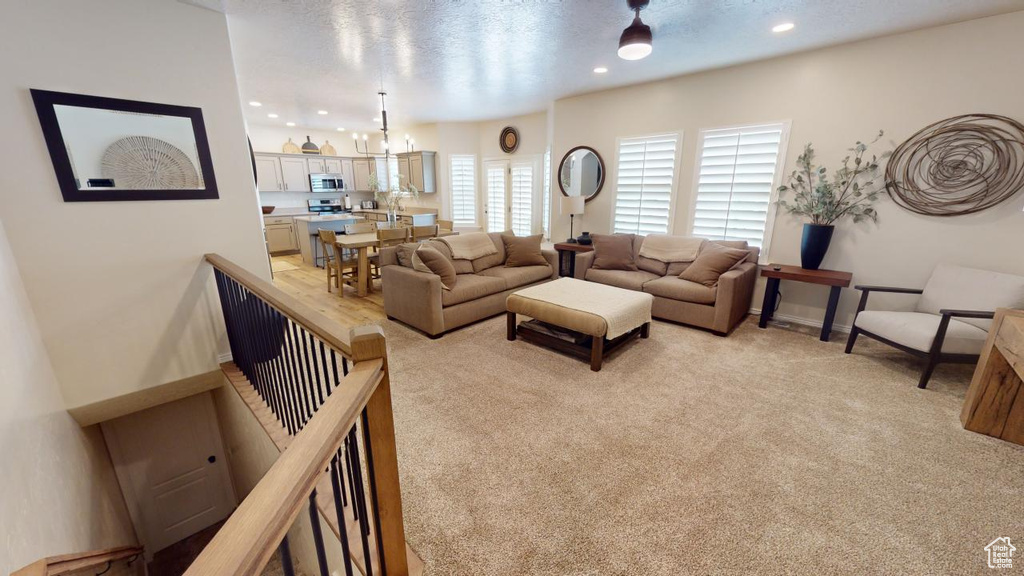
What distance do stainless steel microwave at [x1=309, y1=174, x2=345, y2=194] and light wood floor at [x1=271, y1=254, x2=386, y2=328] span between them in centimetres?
225

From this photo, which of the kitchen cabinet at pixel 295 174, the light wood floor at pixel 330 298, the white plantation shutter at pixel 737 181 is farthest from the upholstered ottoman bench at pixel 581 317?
the kitchen cabinet at pixel 295 174

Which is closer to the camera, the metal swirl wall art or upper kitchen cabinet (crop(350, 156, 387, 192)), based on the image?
the metal swirl wall art

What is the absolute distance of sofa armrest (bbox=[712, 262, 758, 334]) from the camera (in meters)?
3.47

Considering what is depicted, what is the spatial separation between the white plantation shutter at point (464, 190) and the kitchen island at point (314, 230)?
78.0 inches

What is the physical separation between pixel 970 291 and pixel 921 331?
0.62 m

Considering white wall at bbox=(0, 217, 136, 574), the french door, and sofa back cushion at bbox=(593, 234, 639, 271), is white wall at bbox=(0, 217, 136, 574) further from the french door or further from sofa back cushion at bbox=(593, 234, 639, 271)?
the french door

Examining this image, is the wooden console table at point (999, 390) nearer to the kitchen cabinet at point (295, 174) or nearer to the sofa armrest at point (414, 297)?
the sofa armrest at point (414, 297)

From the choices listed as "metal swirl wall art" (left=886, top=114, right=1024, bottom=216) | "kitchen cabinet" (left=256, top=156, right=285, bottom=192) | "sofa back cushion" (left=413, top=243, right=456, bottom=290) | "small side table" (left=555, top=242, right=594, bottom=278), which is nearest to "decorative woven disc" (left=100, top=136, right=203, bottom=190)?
"sofa back cushion" (left=413, top=243, right=456, bottom=290)

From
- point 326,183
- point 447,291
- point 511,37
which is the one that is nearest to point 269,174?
point 326,183

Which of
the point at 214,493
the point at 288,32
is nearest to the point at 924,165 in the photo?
the point at 288,32

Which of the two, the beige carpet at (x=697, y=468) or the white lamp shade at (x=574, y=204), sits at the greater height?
the white lamp shade at (x=574, y=204)

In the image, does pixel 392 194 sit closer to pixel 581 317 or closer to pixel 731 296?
pixel 581 317

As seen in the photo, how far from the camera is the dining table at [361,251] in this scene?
15.4 feet

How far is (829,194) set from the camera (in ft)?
11.5
